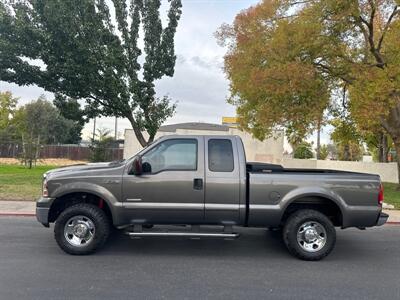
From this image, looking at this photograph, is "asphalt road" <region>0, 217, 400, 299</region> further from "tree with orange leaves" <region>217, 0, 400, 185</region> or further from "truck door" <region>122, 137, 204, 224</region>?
"tree with orange leaves" <region>217, 0, 400, 185</region>

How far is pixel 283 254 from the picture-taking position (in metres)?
6.73

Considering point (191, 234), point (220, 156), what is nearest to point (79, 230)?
point (191, 234)

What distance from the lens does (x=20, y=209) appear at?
10352 mm

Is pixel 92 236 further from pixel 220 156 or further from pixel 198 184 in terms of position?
pixel 220 156

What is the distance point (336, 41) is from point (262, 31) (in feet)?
12.4

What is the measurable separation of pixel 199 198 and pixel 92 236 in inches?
72.4

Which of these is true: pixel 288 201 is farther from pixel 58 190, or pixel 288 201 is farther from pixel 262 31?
pixel 262 31

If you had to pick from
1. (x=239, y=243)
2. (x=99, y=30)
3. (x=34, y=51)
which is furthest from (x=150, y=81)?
(x=239, y=243)

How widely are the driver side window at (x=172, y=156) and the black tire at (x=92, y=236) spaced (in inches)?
45.1

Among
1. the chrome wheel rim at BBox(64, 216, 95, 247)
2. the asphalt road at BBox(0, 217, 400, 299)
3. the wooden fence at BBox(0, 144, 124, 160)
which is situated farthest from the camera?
the wooden fence at BBox(0, 144, 124, 160)

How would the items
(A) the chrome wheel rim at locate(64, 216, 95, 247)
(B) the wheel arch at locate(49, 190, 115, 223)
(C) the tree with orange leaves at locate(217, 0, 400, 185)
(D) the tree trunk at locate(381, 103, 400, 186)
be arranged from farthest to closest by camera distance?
(D) the tree trunk at locate(381, 103, 400, 186) → (C) the tree with orange leaves at locate(217, 0, 400, 185) → (B) the wheel arch at locate(49, 190, 115, 223) → (A) the chrome wheel rim at locate(64, 216, 95, 247)

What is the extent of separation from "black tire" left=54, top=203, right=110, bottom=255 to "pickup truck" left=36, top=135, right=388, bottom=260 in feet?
0.05

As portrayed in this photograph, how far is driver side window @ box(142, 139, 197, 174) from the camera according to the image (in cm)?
636

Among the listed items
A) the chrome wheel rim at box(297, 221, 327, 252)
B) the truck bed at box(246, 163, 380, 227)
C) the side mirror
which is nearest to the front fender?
the side mirror
